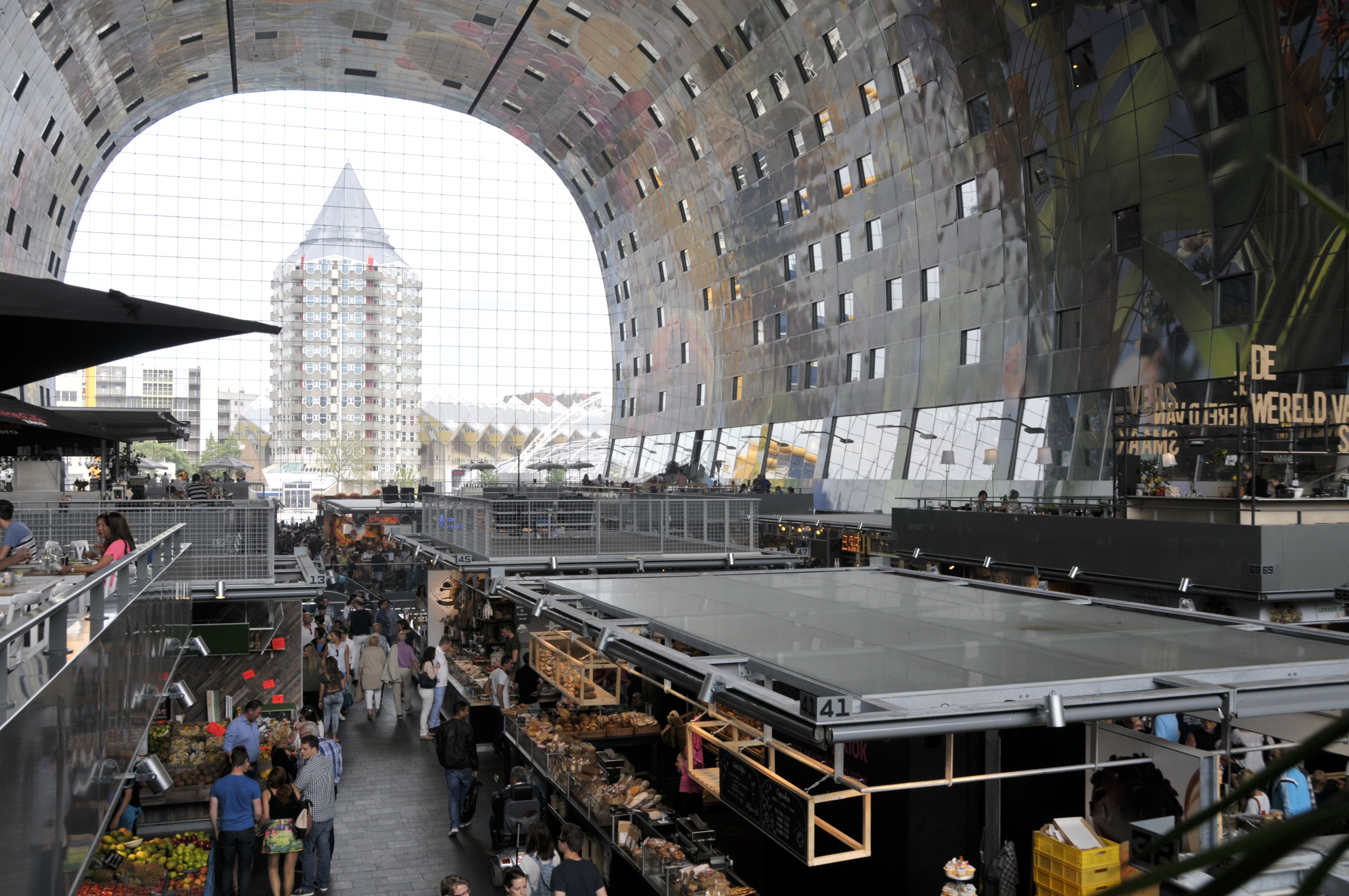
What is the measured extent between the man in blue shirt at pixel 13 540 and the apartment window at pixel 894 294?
25745 millimetres

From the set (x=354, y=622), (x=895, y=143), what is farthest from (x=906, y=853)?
(x=895, y=143)

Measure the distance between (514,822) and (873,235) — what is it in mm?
25055

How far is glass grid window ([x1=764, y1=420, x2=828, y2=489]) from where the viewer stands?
35.1 m

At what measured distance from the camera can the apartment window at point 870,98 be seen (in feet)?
99.1

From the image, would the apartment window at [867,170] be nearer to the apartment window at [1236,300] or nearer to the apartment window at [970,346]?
the apartment window at [970,346]

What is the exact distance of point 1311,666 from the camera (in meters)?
5.93

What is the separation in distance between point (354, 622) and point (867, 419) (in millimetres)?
17822

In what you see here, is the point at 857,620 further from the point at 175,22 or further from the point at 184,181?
the point at 184,181

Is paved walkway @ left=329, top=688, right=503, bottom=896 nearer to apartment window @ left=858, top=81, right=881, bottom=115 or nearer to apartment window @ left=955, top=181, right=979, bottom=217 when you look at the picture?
apartment window @ left=955, top=181, right=979, bottom=217

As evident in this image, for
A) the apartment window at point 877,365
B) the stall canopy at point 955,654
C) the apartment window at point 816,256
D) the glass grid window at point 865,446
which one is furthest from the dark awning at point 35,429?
the apartment window at point 816,256

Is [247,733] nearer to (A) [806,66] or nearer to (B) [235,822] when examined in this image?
(B) [235,822]

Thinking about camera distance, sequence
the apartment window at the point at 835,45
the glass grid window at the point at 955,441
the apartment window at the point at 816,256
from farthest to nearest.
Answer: the apartment window at the point at 816,256 → the apartment window at the point at 835,45 → the glass grid window at the point at 955,441

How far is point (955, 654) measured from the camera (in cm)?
655

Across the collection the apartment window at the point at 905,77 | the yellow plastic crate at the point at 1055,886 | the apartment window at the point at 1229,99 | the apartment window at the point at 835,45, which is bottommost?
the yellow plastic crate at the point at 1055,886
